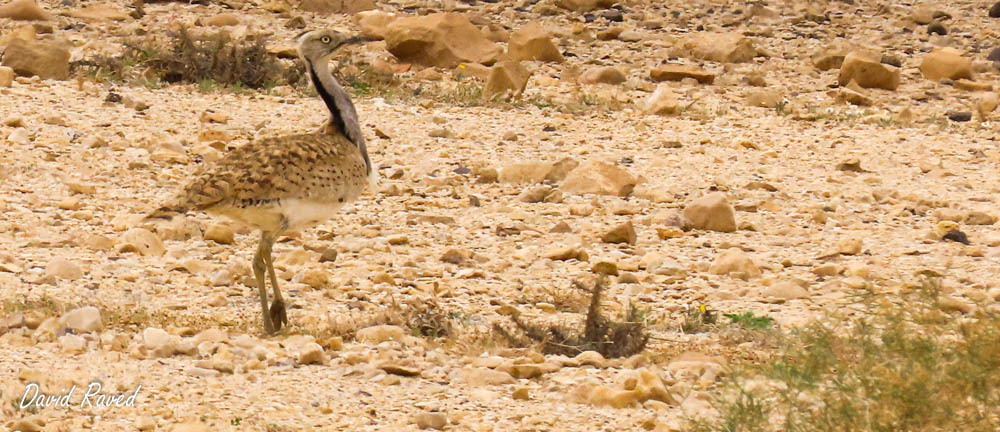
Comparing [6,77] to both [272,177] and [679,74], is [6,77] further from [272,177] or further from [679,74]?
[679,74]

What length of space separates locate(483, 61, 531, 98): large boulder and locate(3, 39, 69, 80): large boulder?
3.31 meters

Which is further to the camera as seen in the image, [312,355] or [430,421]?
[312,355]

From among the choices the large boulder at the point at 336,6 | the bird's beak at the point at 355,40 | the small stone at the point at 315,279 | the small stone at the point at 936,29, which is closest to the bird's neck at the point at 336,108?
the bird's beak at the point at 355,40

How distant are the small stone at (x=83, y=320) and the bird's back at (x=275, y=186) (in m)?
0.56

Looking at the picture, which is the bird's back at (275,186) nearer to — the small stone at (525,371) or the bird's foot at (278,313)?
the bird's foot at (278,313)

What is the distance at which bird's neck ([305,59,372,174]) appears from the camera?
7.23 meters

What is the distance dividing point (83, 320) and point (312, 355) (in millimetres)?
982

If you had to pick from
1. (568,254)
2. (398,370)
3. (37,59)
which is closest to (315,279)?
(568,254)

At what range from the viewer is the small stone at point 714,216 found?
849cm

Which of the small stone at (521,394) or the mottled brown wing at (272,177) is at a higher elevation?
the mottled brown wing at (272,177)

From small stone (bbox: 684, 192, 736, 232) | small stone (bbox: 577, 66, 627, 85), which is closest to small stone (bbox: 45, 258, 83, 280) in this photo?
small stone (bbox: 684, 192, 736, 232)

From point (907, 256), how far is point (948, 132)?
3.57 metres

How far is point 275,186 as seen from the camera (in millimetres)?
6195

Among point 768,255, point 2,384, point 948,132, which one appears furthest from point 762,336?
point 948,132
